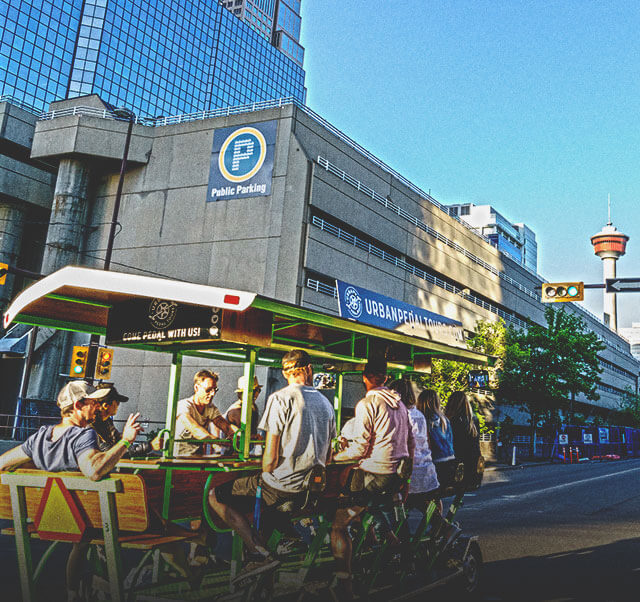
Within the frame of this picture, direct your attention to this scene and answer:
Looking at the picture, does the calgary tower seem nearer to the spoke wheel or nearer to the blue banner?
the blue banner

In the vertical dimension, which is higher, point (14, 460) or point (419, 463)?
point (419, 463)

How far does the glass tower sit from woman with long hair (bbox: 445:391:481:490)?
8140cm

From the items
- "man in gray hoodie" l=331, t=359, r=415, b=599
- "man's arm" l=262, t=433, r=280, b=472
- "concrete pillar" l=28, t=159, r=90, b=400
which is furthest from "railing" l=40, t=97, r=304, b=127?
"man's arm" l=262, t=433, r=280, b=472

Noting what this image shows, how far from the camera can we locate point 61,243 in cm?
3122

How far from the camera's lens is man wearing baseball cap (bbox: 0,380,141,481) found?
14.0ft

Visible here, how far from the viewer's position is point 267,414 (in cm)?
478

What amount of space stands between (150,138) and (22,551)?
29.9m

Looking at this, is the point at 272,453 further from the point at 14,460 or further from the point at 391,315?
the point at 391,315

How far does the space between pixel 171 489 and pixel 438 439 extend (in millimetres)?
2624

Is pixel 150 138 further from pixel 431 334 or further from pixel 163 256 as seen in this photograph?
pixel 431 334

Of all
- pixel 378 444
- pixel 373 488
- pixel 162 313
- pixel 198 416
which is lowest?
pixel 373 488

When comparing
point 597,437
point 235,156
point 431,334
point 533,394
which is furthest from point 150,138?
point 597,437

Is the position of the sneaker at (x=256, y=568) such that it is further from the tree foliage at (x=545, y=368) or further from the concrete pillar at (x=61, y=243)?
the tree foliage at (x=545, y=368)

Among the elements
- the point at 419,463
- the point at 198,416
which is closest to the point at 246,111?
the point at 198,416
